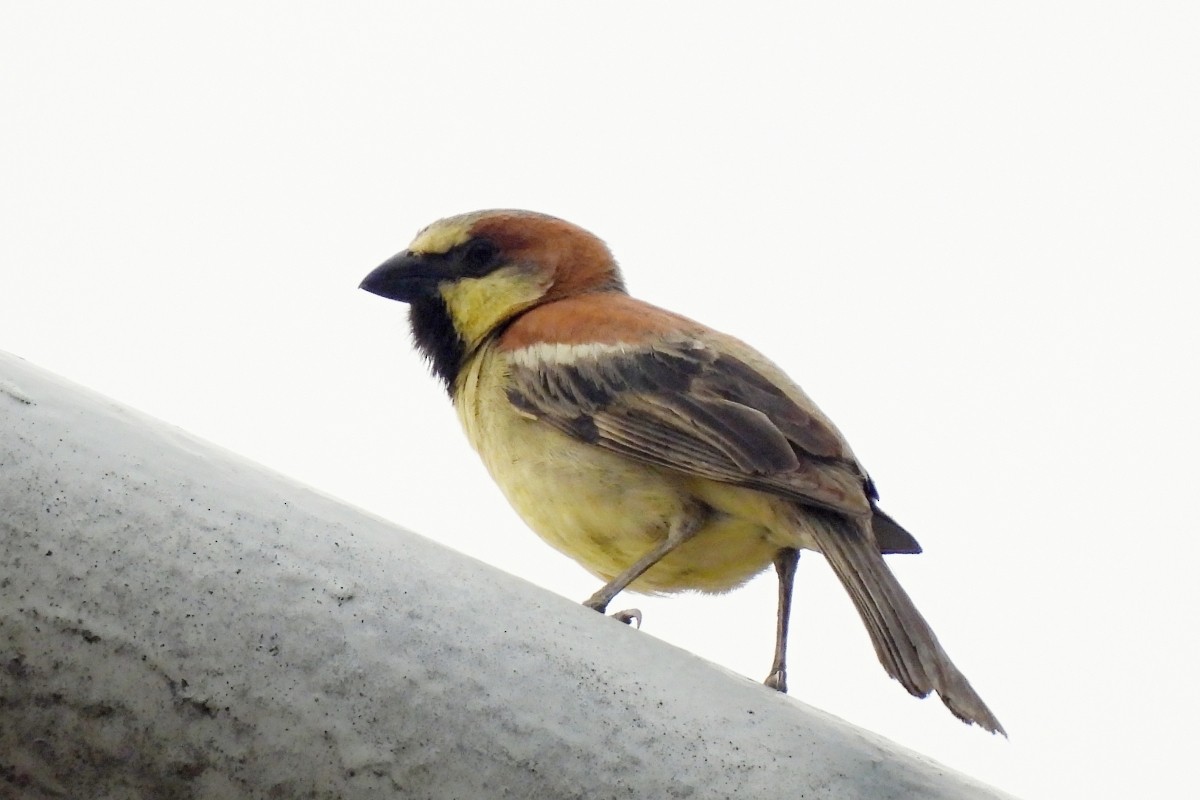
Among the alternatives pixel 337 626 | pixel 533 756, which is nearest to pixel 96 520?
pixel 337 626

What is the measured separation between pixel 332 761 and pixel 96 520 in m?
0.40

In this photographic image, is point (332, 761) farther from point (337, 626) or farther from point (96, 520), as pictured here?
point (96, 520)

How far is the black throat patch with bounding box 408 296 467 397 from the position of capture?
15.0ft

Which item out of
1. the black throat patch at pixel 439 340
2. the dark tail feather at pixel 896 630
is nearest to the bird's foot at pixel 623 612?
the dark tail feather at pixel 896 630

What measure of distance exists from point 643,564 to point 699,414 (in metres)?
0.43

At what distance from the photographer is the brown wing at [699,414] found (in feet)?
11.3

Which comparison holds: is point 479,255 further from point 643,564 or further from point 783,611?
point 783,611

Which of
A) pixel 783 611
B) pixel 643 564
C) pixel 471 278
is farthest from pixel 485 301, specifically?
pixel 783 611

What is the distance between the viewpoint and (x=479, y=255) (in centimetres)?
466

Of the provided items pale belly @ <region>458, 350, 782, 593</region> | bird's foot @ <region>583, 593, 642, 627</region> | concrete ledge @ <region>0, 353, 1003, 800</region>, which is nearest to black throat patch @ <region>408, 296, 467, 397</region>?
pale belly @ <region>458, 350, 782, 593</region>

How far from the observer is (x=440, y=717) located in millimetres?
1706

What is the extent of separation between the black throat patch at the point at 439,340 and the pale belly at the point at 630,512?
23.5 inches

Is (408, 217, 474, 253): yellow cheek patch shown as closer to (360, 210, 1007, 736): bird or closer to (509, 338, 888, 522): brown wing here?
(360, 210, 1007, 736): bird

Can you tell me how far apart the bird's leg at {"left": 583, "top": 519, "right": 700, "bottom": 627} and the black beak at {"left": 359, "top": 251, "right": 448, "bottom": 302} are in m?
1.44
